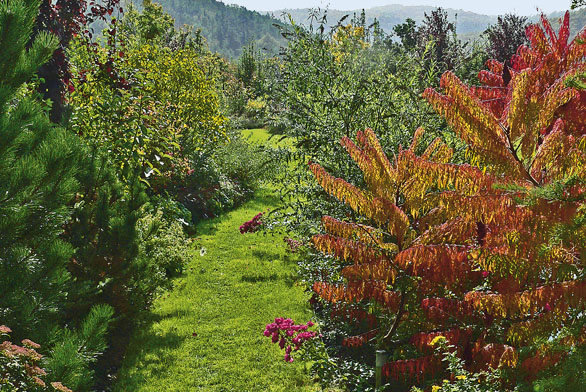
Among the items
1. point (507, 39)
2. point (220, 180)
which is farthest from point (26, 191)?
point (507, 39)

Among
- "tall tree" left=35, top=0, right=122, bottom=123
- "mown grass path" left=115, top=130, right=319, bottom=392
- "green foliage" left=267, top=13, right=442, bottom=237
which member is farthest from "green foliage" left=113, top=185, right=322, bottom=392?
"tall tree" left=35, top=0, right=122, bottom=123

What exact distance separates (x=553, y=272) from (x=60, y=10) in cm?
685

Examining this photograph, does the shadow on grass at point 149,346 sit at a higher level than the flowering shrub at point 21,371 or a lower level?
lower

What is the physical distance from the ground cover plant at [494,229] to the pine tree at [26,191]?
1.85 metres

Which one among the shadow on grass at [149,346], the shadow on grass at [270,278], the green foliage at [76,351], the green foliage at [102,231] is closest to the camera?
the green foliage at [76,351]

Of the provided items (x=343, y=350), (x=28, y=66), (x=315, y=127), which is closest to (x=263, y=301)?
(x=343, y=350)

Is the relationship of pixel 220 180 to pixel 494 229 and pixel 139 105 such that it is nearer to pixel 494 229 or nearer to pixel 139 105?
pixel 139 105

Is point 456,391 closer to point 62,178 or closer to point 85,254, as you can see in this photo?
point 62,178

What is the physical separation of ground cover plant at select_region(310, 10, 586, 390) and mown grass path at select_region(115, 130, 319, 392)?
5.95 ft

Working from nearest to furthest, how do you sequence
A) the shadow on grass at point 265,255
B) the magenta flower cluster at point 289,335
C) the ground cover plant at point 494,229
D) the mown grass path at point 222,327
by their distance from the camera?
the ground cover plant at point 494,229
the magenta flower cluster at point 289,335
the mown grass path at point 222,327
the shadow on grass at point 265,255

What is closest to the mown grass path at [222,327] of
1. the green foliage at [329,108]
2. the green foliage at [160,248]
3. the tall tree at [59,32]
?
the green foliage at [160,248]

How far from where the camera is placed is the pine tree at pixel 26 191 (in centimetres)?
280

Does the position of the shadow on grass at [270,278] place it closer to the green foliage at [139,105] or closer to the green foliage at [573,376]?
the green foliage at [139,105]

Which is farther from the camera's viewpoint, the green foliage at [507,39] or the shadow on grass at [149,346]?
the green foliage at [507,39]
